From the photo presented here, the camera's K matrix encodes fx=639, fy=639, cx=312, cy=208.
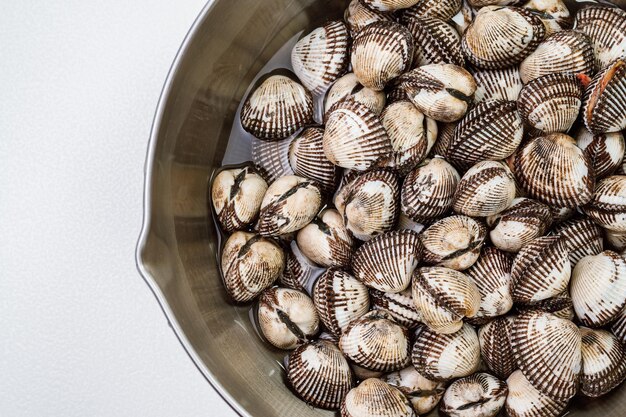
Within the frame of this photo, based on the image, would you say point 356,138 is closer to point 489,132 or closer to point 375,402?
point 489,132

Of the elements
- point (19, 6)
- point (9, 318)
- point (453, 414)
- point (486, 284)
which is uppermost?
point (19, 6)

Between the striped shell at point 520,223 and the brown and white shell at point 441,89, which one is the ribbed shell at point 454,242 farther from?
the brown and white shell at point 441,89

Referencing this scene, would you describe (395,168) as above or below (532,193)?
above

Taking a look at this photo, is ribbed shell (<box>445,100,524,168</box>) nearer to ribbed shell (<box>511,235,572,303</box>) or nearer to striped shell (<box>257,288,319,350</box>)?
ribbed shell (<box>511,235,572,303</box>)

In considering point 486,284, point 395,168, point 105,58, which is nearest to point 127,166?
point 105,58

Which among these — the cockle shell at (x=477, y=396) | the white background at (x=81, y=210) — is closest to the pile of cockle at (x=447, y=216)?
the cockle shell at (x=477, y=396)

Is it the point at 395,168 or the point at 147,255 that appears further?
the point at 395,168

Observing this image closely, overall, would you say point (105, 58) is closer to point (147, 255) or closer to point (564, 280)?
point (147, 255)

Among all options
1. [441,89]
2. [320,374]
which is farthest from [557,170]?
[320,374]
